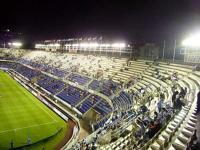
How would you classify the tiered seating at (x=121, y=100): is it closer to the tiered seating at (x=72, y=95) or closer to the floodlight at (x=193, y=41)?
the tiered seating at (x=72, y=95)

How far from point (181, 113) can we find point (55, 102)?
26248 millimetres

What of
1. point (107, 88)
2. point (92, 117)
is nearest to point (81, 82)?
point (107, 88)

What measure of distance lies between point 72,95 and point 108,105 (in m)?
A: 9.85

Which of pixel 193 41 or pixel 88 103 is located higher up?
pixel 193 41

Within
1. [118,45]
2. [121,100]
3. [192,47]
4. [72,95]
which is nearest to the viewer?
[192,47]

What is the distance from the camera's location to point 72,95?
36.4 m

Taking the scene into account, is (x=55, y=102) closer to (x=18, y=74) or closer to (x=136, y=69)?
(x=136, y=69)

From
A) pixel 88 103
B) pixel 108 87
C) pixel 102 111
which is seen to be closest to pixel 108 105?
pixel 102 111

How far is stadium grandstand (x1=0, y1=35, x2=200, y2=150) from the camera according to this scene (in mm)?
11295

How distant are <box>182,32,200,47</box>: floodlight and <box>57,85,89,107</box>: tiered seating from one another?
52.0ft

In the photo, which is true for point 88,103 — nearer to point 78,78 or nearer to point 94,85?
point 94,85

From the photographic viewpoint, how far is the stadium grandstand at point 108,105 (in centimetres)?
1130

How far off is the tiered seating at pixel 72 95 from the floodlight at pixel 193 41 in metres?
15.9

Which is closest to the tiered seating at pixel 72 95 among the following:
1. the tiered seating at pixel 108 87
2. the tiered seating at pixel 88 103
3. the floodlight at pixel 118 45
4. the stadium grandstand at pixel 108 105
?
the stadium grandstand at pixel 108 105
